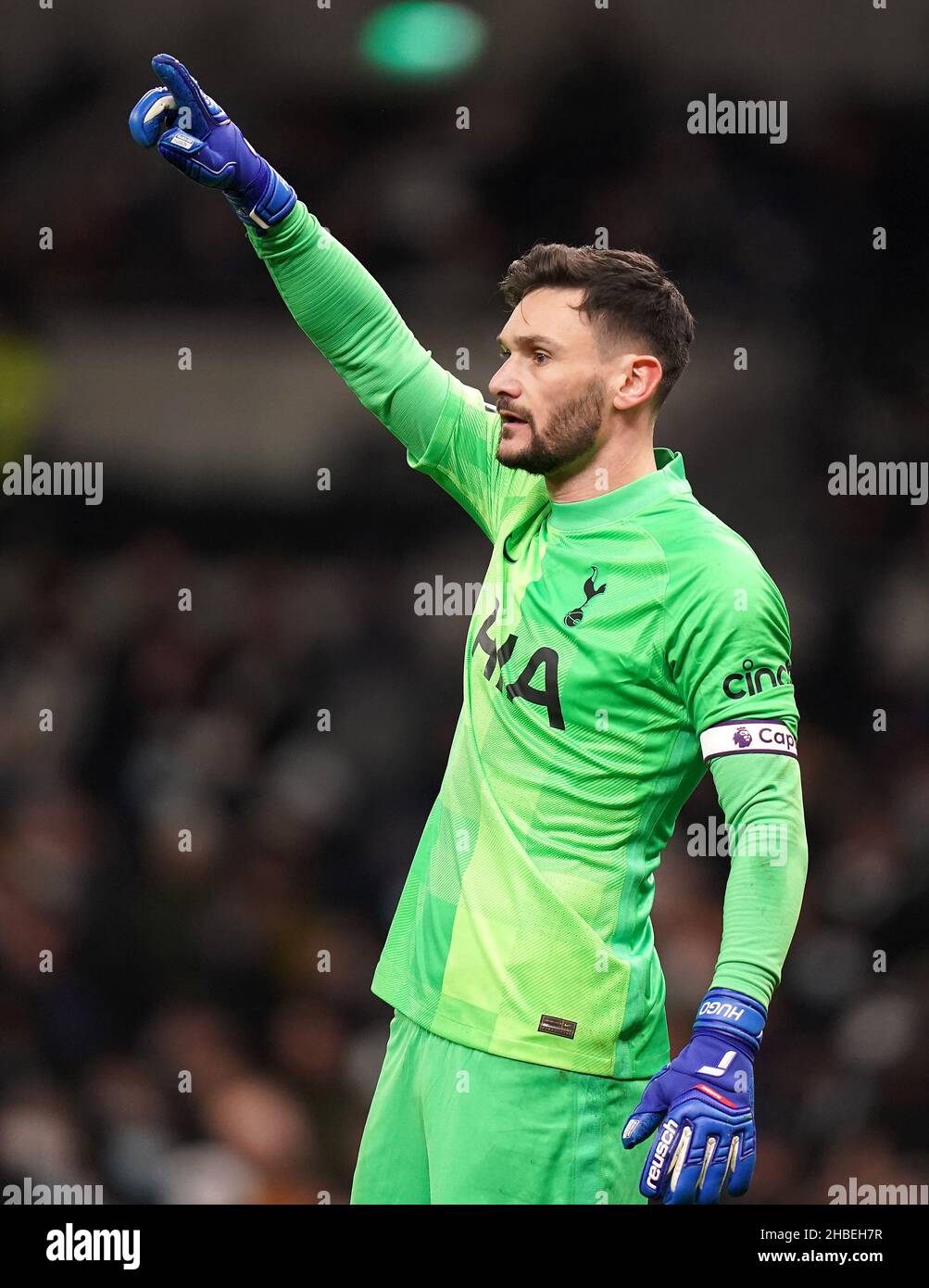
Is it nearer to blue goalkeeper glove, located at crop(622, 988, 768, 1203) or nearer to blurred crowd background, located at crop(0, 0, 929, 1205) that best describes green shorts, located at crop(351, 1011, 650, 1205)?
blue goalkeeper glove, located at crop(622, 988, 768, 1203)

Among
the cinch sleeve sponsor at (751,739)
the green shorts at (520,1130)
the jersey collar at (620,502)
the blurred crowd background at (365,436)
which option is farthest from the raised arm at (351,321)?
the blurred crowd background at (365,436)

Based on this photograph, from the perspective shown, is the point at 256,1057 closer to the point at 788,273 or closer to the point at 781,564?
the point at 781,564

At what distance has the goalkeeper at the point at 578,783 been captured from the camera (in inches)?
100

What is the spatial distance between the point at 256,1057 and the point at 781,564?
2049mm

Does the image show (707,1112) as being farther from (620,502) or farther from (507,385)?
(507,385)

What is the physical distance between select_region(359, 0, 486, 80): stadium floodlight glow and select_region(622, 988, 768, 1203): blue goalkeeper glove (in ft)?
10.9

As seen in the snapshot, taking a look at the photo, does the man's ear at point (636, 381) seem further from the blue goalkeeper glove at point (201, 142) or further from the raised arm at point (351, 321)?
the blue goalkeeper glove at point (201, 142)

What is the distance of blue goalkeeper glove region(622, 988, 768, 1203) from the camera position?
2.42 m

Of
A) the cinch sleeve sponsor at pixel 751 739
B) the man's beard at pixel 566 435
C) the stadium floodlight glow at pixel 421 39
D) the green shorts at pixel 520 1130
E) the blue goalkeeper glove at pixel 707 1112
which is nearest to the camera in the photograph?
the blue goalkeeper glove at pixel 707 1112

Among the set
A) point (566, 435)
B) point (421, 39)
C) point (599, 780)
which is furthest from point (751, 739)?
point (421, 39)

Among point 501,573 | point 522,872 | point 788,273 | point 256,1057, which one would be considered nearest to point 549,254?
point 501,573

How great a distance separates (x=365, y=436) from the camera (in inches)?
201

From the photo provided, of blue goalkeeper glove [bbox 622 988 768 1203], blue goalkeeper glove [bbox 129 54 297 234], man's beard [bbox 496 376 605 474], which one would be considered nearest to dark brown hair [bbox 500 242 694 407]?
man's beard [bbox 496 376 605 474]

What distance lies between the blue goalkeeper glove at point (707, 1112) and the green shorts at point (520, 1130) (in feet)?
0.59
